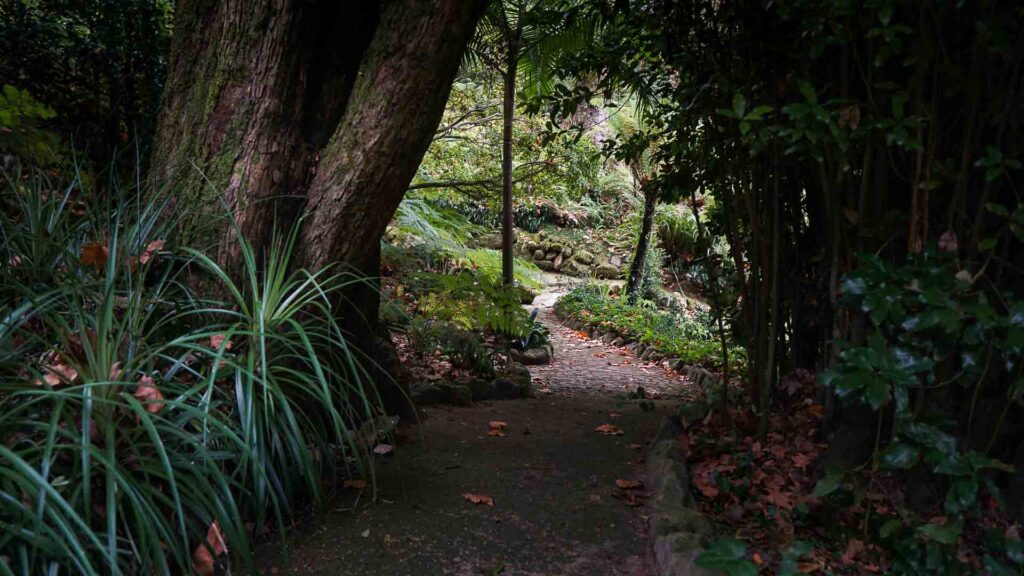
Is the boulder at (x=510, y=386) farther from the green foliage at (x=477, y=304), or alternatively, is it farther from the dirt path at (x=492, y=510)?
the dirt path at (x=492, y=510)

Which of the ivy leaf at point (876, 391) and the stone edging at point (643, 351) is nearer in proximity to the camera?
the ivy leaf at point (876, 391)

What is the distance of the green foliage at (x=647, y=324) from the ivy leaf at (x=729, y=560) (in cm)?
459

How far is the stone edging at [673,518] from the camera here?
223 cm

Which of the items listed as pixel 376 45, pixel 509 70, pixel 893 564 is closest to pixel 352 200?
pixel 376 45

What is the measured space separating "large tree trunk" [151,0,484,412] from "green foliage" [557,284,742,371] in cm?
444

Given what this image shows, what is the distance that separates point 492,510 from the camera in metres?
2.67

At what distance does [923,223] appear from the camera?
2.23 meters

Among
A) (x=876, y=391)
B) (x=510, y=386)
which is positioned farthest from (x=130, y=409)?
(x=510, y=386)

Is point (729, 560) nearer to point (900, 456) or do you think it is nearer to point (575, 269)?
point (900, 456)

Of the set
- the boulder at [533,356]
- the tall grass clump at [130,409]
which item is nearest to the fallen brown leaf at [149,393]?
the tall grass clump at [130,409]

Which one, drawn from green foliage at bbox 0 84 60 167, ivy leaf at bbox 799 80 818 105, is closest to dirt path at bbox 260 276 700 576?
ivy leaf at bbox 799 80 818 105

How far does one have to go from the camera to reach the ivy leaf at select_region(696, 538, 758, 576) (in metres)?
1.78

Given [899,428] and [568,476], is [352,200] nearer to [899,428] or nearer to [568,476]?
[568,476]

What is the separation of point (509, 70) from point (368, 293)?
12.2ft
